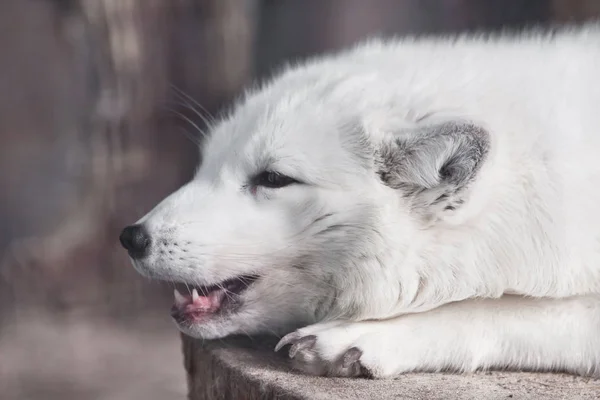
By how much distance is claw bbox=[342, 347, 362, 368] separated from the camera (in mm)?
2090

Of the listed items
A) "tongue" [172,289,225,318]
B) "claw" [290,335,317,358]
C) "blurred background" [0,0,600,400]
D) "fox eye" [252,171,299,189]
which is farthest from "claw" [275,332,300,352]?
"blurred background" [0,0,600,400]

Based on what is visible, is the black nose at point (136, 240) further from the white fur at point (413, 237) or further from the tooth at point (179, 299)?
the tooth at point (179, 299)

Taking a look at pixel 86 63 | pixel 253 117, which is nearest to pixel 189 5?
pixel 86 63

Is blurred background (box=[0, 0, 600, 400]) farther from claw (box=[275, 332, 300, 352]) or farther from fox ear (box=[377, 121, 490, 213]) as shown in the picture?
fox ear (box=[377, 121, 490, 213])

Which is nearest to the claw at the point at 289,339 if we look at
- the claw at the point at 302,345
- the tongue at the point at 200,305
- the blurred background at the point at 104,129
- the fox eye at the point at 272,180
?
the claw at the point at 302,345

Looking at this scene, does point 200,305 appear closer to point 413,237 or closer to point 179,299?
point 179,299

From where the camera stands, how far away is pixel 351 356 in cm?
209

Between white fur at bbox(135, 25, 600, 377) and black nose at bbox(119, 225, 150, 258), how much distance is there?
0.02 m

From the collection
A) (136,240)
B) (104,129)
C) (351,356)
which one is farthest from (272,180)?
(104,129)

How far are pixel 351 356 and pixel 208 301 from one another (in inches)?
18.3

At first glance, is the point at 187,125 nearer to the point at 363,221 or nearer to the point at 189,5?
the point at 189,5

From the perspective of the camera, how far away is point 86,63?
6.28m

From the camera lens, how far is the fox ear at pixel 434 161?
6.78 feet

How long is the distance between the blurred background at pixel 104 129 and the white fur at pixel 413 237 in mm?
3834
